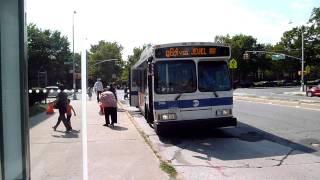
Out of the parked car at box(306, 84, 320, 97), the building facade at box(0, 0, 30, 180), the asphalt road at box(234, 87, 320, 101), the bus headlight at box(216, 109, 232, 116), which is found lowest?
the asphalt road at box(234, 87, 320, 101)

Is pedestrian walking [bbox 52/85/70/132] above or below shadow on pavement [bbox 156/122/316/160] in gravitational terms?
above

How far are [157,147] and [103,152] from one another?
1961mm

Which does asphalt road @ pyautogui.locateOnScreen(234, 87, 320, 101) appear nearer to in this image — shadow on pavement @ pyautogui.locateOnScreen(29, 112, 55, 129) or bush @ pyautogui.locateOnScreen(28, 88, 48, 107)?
bush @ pyautogui.locateOnScreen(28, 88, 48, 107)

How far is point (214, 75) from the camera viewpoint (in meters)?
14.0

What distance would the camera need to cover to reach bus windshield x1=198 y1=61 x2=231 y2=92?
13883 millimetres

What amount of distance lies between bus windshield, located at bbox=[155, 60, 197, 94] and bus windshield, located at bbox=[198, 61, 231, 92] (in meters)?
0.23

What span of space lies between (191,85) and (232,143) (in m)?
2.02

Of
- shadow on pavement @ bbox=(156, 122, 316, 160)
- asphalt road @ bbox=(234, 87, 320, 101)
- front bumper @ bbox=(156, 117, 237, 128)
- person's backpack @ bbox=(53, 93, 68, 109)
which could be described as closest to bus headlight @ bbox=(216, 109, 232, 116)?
front bumper @ bbox=(156, 117, 237, 128)

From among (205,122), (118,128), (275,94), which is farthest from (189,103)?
(275,94)

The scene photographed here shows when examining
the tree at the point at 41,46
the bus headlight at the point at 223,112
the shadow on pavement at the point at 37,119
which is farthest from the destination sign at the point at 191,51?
the shadow on pavement at the point at 37,119

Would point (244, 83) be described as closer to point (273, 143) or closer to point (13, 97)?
point (273, 143)

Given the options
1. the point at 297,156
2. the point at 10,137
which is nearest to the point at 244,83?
the point at 297,156

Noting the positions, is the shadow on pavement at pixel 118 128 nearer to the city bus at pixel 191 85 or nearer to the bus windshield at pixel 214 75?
the city bus at pixel 191 85

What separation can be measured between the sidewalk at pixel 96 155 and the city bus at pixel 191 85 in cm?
124
